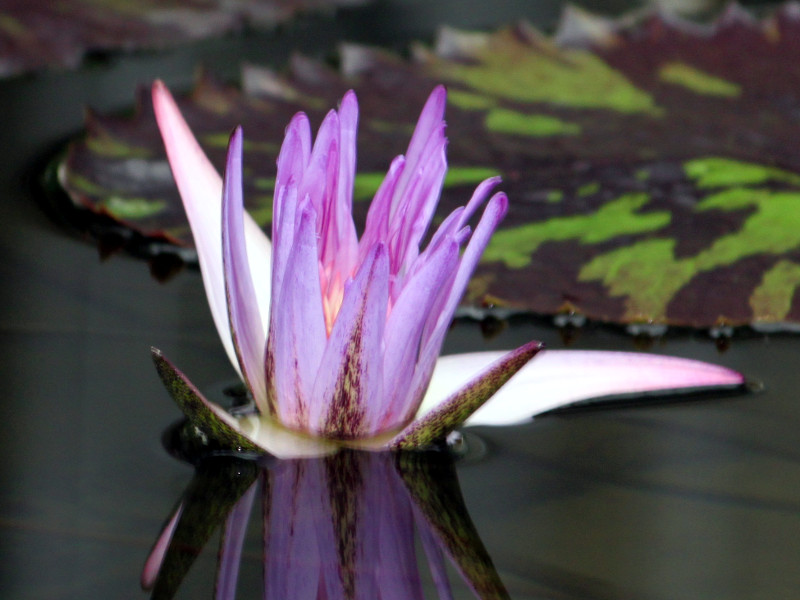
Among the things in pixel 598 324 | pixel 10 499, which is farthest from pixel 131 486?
pixel 598 324

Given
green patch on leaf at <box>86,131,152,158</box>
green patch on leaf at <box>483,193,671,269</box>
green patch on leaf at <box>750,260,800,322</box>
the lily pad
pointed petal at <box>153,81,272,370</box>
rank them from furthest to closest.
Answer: the lily pad < green patch on leaf at <box>86,131,152,158</box> < green patch on leaf at <box>483,193,671,269</box> < green patch on leaf at <box>750,260,800,322</box> < pointed petal at <box>153,81,272,370</box>

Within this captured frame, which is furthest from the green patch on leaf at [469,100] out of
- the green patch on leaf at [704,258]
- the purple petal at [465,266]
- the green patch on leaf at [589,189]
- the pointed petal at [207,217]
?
the purple petal at [465,266]

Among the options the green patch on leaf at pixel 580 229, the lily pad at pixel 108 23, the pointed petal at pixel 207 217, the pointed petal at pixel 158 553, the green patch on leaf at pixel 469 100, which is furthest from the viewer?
the lily pad at pixel 108 23

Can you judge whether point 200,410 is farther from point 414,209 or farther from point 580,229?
point 580,229

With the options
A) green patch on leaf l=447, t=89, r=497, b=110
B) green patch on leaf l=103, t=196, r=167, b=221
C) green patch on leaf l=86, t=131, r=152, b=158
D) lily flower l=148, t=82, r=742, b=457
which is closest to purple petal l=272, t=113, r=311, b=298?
lily flower l=148, t=82, r=742, b=457

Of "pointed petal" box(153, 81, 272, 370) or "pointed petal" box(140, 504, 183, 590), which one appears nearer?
"pointed petal" box(140, 504, 183, 590)

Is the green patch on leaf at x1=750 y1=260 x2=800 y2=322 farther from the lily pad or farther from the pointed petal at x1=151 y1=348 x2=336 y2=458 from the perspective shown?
the lily pad

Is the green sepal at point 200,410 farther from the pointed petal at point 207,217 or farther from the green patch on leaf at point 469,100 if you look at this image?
the green patch on leaf at point 469,100
